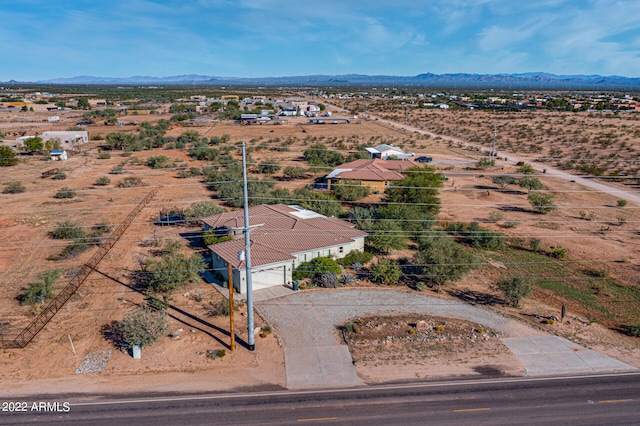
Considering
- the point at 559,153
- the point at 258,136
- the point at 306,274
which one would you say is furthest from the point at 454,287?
the point at 258,136

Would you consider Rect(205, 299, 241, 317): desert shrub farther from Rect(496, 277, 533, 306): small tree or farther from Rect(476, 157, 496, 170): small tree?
Rect(476, 157, 496, 170): small tree

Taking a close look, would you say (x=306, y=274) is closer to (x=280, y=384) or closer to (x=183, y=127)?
(x=280, y=384)

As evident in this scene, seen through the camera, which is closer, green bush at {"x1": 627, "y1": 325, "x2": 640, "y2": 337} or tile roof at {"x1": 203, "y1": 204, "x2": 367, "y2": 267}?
green bush at {"x1": 627, "y1": 325, "x2": 640, "y2": 337}

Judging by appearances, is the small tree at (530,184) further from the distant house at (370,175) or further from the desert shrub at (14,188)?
the desert shrub at (14,188)

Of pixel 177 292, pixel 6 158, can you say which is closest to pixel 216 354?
pixel 177 292

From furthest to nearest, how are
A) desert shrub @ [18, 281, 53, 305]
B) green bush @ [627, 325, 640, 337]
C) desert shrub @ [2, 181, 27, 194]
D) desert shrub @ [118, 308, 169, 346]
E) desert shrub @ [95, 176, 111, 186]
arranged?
desert shrub @ [95, 176, 111, 186]
desert shrub @ [2, 181, 27, 194]
desert shrub @ [18, 281, 53, 305]
green bush @ [627, 325, 640, 337]
desert shrub @ [118, 308, 169, 346]

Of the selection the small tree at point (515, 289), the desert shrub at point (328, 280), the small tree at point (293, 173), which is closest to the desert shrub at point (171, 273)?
the desert shrub at point (328, 280)

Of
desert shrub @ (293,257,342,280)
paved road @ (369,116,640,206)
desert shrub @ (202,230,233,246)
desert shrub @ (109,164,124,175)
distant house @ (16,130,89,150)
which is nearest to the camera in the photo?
desert shrub @ (293,257,342,280)

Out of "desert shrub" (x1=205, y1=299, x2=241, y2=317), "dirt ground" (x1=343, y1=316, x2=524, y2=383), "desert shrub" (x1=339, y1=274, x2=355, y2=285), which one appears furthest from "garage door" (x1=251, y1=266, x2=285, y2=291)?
"dirt ground" (x1=343, y1=316, x2=524, y2=383)
